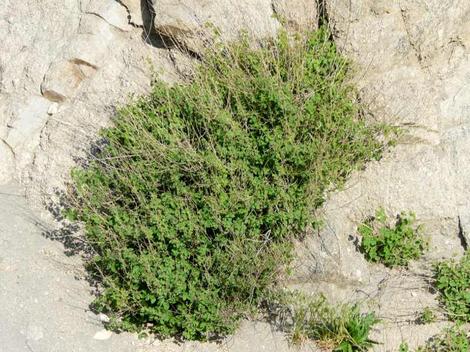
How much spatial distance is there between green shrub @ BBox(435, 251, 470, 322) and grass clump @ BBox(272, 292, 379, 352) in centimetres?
60

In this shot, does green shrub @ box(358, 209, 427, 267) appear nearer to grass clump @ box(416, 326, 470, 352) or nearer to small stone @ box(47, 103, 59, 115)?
grass clump @ box(416, 326, 470, 352)

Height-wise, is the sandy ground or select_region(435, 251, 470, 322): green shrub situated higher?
select_region(435, 251, 470, 322): green shrub

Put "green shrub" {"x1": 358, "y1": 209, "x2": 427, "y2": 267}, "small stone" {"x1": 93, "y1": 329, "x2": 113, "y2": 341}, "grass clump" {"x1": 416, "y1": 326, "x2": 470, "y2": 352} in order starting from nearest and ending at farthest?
"grass clump" {"x1": 416, "y1": 326, "x2": 470, "y2": 352}
"small stone" {"x1": 93, "y1": 329, "x2": 113, "y2": 341}
"green shrub" {"x1": 358, "y1": 209, "x2": 427, "y2": 267}

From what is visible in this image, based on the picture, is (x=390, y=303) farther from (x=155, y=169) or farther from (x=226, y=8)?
(x=226, y=8)

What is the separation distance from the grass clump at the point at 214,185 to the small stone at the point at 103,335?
13 cm

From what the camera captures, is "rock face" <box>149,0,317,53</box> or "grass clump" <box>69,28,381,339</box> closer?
"grass clump" <box>69,28,381,339</box>

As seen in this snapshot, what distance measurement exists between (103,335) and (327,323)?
1.77 m

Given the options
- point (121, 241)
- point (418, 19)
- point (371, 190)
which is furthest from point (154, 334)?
point (418, 19)

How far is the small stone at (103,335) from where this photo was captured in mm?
5164

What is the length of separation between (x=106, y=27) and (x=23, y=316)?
10.6 feet

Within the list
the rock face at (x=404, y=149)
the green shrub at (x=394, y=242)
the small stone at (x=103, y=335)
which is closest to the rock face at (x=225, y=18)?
the rock face at (x=404, y=149)

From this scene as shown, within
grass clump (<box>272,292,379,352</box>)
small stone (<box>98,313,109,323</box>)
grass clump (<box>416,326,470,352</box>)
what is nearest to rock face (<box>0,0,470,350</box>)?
grass clump (<box>416,326,470,352</box>)

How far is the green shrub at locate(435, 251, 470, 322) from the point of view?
5.23 metres

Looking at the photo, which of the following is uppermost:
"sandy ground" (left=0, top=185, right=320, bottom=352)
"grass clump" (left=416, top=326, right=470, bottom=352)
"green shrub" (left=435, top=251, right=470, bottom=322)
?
"green shrub" (left=435, top=251, right=470, bottom=322)
